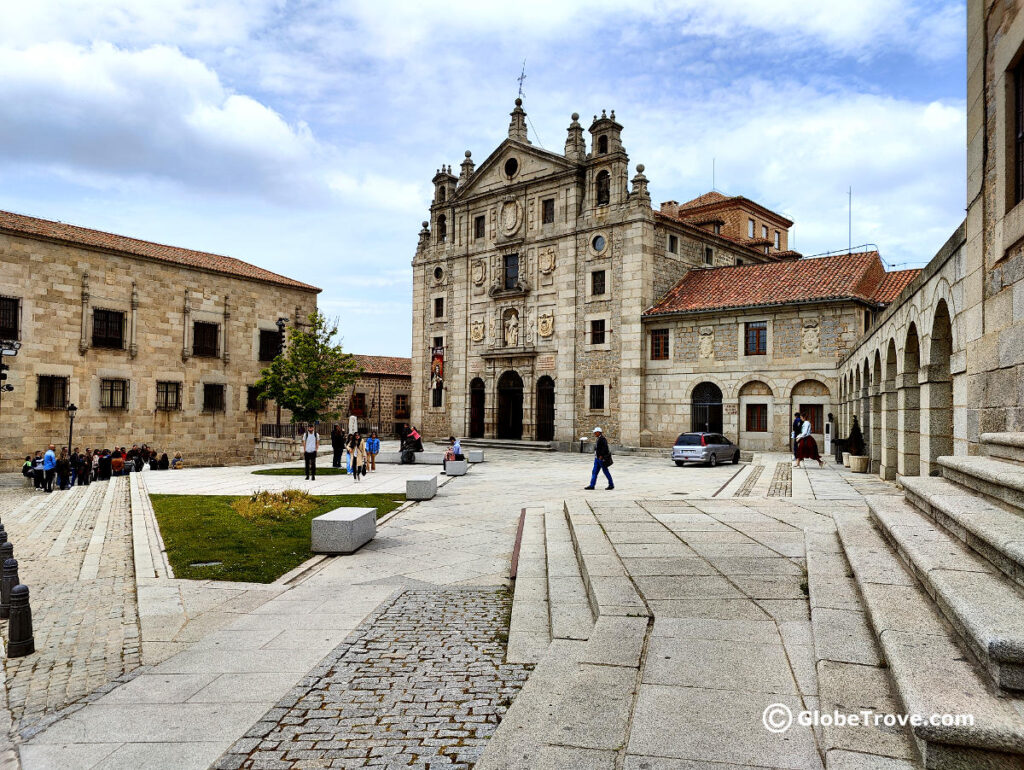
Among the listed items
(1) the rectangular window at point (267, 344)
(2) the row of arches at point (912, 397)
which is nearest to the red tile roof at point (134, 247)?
(1) the rectangular window at point (267, 344)

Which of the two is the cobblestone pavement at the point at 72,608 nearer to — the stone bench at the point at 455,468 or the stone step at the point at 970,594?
the stone step at the point at 970,594

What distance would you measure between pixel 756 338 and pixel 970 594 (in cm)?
2866

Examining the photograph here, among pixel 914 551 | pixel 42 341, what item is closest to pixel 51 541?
pixel 914 551

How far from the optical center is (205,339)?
3531 cm

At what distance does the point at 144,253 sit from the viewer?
33.0 metres

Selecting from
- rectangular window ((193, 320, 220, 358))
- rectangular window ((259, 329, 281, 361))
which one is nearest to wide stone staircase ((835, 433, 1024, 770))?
rectangular window ((193, 320, 220, 358))

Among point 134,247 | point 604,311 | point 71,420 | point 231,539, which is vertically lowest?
point 231,539

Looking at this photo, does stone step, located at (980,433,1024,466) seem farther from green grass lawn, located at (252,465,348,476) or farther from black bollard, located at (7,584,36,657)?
green grass lawn, located at (252,465,348,476)

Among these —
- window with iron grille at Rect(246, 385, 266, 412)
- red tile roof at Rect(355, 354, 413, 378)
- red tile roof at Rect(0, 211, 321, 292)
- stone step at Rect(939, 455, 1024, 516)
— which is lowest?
stone step at Rect(939, 455, 1024, 516)

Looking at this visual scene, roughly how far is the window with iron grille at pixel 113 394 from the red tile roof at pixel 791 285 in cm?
2574

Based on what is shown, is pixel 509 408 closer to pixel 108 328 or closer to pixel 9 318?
pixel 108 328

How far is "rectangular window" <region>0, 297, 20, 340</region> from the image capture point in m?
28.8

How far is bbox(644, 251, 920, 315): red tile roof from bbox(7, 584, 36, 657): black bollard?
29.2m

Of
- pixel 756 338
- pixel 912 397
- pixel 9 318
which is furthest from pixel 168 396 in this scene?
pixel 912 397
